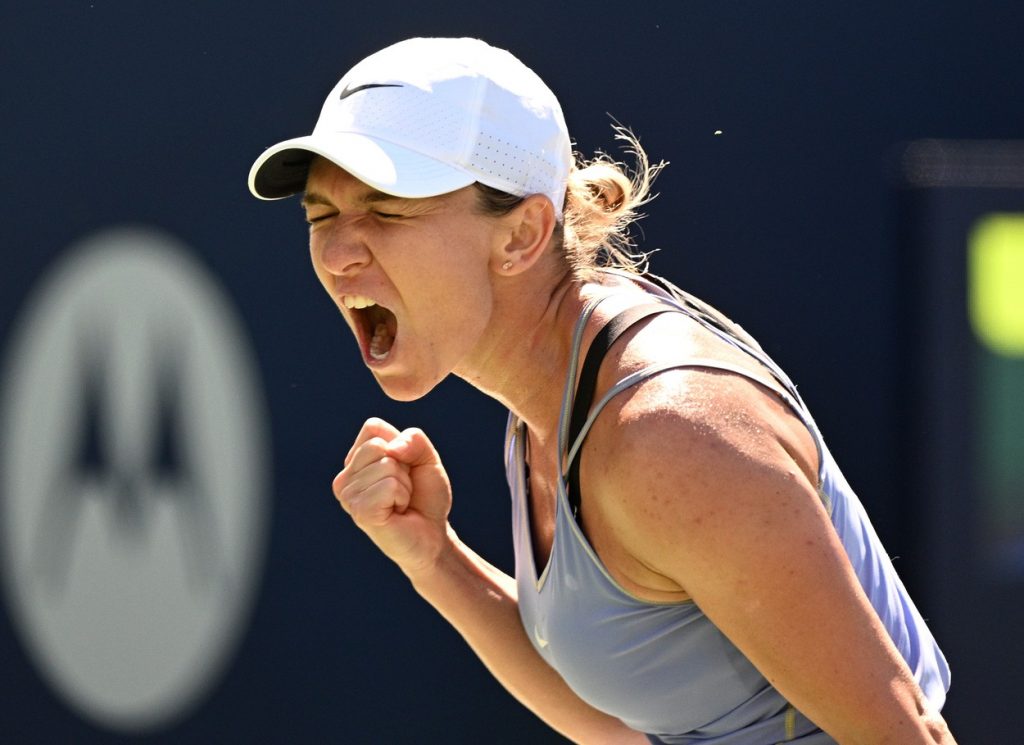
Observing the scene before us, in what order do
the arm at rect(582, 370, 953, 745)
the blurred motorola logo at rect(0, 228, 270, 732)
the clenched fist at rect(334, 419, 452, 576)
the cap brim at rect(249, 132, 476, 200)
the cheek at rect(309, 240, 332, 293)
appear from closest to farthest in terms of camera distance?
the arm at rect(582, 370, 953, 745) → the cap brim at rect(249, 132, 476, 200) → the cheek at rect(309, 240, 332, 293) → the clenched fist at rect(334, 419, 452, 576) → the blurred motorola logo at rect(0, 228, 270, 732)

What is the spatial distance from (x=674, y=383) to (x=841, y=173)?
1584 mm

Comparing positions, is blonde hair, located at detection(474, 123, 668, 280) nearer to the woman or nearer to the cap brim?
the woman

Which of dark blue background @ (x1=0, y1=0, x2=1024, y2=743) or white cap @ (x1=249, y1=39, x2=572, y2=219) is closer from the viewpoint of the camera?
white cap @ (x1=249, y1=39, x2=572, y2=219)

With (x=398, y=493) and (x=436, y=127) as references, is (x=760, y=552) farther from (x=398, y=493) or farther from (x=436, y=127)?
(x=398, y=493)

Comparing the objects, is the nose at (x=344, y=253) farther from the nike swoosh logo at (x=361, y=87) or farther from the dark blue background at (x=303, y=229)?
the dark blue background at (x=303, y=229)

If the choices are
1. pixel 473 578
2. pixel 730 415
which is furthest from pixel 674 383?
pixel 473 578

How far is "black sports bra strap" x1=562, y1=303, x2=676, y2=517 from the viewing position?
1.40 meters

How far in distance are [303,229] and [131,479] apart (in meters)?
0.59

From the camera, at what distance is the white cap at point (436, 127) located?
1.43 metres

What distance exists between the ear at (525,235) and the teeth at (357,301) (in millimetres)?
147

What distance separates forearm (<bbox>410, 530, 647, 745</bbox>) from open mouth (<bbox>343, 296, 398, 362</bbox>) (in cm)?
38

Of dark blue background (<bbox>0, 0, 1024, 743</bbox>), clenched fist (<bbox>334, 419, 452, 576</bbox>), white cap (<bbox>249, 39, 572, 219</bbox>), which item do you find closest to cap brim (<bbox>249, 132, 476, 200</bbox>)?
white cap (<bbox>249, 39, 572, 219</bbox>)

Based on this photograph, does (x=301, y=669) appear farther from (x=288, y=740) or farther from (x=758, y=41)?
(x=758, y=41)

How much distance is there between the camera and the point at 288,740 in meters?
2.69
